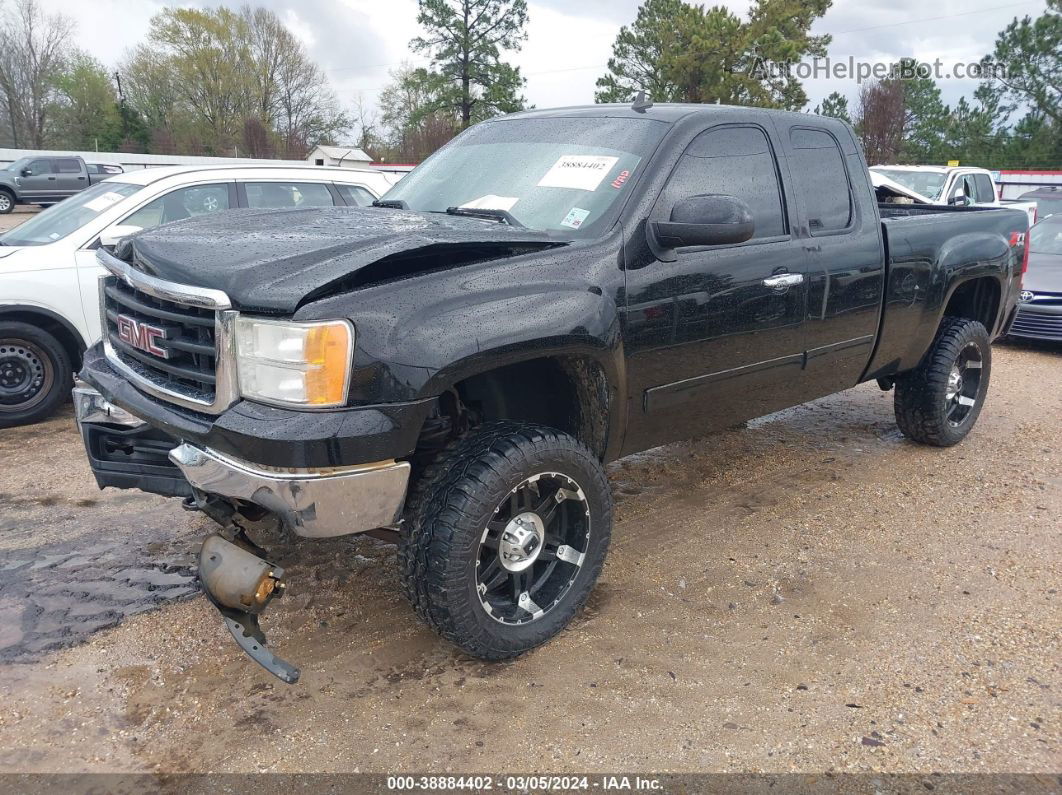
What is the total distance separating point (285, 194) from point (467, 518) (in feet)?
15.6

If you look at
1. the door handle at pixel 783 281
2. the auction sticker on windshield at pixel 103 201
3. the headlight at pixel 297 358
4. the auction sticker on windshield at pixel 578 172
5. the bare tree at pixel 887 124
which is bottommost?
the headlight at pixel 297 358

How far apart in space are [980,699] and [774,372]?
1.68 meters

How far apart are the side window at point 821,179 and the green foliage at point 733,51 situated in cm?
3808

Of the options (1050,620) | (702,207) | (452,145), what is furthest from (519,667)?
(452,145)

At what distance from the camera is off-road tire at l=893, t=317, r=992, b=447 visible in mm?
5199

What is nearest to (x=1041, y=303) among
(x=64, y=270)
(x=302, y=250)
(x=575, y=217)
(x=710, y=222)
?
(x=710, y=222)

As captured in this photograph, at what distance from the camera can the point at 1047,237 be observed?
1037 cm

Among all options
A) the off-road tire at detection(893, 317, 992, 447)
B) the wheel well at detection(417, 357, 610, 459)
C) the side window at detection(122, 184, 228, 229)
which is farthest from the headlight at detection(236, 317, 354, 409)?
the off-road tire at detection(893, 317, 992, 447)

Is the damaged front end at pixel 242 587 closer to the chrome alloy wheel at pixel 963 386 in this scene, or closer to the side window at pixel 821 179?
the side window at pixel 821 179

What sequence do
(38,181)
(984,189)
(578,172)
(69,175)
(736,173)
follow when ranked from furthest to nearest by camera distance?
1. (69,175)
2. (38,181)
3. (984,189)
4. (736,173)
5. (578,172)

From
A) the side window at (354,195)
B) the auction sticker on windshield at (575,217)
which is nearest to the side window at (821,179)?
the auction sticker on windshield at (575,217)

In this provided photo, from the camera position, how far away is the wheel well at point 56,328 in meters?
5.50

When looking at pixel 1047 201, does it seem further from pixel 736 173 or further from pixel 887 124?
pixel 887 124

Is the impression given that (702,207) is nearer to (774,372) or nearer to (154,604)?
(774,372)
